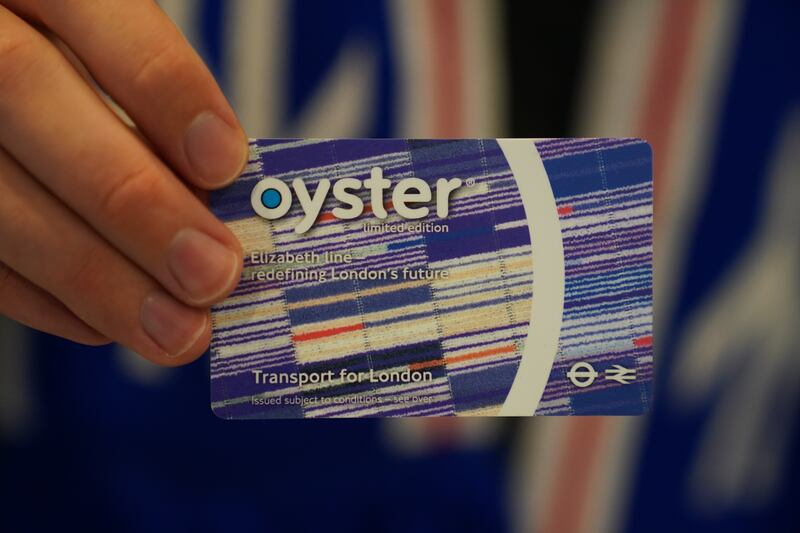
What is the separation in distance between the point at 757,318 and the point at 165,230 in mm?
592

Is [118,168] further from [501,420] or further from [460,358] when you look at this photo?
[501,420]

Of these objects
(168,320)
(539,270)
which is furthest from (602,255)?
(168,320)

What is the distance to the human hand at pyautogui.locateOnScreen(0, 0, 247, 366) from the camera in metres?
0.40

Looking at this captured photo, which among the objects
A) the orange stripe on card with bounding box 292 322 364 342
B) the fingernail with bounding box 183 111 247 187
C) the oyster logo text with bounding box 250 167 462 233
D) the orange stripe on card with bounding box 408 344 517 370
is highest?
the fingernail with bounding box 183 111 247 187

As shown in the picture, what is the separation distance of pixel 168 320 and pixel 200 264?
49mm

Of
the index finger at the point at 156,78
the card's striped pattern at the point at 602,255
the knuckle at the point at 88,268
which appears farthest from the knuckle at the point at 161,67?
the card's striped pattern at the point at 602,255

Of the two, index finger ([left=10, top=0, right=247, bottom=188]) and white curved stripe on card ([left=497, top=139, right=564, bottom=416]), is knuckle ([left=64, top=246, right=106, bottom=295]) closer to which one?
index finger ([left=10, top=0, right=247, bottom=188])

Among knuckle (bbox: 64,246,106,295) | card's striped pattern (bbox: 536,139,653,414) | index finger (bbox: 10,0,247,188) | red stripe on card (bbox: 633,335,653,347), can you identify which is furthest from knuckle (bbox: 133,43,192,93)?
red stripe on card (bbox: 633,335,653,347)

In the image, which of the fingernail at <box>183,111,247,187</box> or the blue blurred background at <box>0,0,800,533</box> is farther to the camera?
the blue blurred background at <box>0,0,800,533</box>

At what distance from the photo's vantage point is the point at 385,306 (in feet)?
1.48

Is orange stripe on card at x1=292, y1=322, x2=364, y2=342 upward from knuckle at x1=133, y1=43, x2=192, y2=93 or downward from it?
downward

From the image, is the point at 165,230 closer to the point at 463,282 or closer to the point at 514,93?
the point at 463,282

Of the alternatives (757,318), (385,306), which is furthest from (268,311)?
(757,318)

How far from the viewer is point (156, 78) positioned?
0.41 meters
